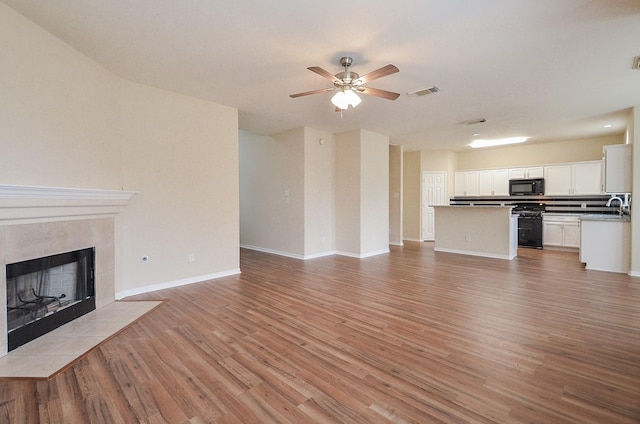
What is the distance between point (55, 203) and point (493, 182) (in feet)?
29.8

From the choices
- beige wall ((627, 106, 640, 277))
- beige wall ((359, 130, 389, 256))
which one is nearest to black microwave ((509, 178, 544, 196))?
beige wall ((627, 106, 640, 277))

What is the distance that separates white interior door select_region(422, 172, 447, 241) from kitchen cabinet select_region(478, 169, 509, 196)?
969 millimetres

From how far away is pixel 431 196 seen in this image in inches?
340

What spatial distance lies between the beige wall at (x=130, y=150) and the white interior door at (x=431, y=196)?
594 centimetres

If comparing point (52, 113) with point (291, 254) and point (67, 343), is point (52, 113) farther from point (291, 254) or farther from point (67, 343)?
point (291, 254)

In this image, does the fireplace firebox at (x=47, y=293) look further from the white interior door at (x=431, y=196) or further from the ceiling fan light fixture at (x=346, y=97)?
the white interior door at (x=431, y=196)

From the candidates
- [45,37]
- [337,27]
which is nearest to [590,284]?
[337,27]

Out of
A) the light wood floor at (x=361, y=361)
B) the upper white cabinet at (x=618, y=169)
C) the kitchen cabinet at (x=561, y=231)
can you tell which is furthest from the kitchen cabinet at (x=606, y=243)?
the kitchen cabinet at (x=561, y=231)

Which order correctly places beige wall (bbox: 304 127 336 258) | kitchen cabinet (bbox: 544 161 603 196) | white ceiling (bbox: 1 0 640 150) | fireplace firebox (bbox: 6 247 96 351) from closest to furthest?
white ceiling (bbox: 1 0 640 150) → fireplace firebox (bbox: 6 247 96 351) → beige wall (bbox: 304 127 336 258) → kitchen cabinet (bbox: 544 161 603 196)

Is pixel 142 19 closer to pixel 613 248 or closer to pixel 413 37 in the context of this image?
pixel 413 37

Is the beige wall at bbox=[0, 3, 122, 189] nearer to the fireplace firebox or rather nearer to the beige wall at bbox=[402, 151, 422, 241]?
the fireplace firebox

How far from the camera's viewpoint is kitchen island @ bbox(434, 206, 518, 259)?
6.00 metres

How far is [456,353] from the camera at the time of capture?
226cm

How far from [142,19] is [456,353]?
12.2 ft
